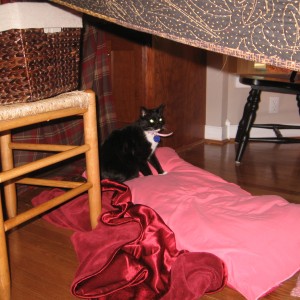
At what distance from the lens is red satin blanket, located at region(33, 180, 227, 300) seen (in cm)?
83

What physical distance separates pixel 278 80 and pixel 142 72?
706 millimetres

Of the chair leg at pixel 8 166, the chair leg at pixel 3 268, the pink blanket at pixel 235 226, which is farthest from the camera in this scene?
the chair leg at pixel 8 166

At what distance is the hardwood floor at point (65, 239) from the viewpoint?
0.87m

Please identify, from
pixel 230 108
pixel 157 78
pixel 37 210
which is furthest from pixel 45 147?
pixel 230 108

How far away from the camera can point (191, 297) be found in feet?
2.64

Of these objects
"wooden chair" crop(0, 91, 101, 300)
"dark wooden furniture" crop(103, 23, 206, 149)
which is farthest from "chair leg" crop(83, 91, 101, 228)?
"dark wooden furniture" crop(103, 23, 206, 149)

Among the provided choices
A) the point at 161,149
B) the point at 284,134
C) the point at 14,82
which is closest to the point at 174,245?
the point at 14,82

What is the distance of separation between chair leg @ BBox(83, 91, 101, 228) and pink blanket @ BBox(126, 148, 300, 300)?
187mm

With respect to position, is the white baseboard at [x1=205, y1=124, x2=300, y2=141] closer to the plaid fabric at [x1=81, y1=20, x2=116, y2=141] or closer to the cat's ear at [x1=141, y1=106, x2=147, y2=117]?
the plaid fabric at [x1=81, y1=20, x2=116, y2=141]

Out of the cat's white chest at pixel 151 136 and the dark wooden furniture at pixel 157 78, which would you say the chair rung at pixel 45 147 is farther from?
the dark wooden furniture at pixel 157 78

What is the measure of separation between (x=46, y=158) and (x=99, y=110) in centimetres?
97

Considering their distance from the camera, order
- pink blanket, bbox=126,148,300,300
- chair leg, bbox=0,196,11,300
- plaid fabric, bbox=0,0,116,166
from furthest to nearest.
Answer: plaid fabric, bbox=0,0,116,166 < pink blanket, bbox=126,148,300,300 < chair leg, bbox=0,196,11,300

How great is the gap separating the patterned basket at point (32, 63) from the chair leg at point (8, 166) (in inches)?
13.4

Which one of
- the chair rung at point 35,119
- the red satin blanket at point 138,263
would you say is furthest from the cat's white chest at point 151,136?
the chair rung at point 35,119
